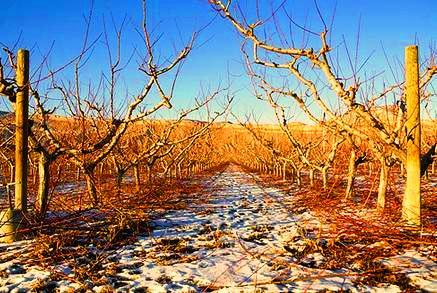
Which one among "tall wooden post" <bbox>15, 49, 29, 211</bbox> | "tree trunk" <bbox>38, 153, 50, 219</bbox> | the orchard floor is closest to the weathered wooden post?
"tall wooden post" <bbox>15, 49, 29, 211</bbox>

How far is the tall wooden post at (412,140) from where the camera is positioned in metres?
5.42

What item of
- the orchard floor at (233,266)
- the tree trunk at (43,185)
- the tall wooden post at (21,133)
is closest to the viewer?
the orchard floor at (233,266)

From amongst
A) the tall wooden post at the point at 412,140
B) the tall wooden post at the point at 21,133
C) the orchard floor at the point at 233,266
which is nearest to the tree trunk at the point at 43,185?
the tall wooden post at the point at 21,133

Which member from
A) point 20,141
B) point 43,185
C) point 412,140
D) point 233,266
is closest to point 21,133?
point 20,141

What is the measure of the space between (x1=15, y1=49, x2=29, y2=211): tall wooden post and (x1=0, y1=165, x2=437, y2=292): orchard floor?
72 centimetres

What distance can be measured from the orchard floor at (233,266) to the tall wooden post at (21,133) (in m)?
0.72

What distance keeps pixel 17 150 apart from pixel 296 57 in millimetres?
4640

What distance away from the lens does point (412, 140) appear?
5.44 metres

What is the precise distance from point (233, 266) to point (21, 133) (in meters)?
3.70

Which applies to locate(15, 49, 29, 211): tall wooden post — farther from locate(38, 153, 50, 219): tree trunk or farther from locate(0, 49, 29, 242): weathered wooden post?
locate(38, 153, 50, 219): tree trunk

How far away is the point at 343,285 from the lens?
145 inches

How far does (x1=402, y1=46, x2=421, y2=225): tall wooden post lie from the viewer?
5418 millimetres

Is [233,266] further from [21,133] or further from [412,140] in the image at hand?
[21,133]

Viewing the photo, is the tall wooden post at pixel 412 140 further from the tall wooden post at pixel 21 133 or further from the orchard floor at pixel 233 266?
the tall wooden post at pixel 21 133
